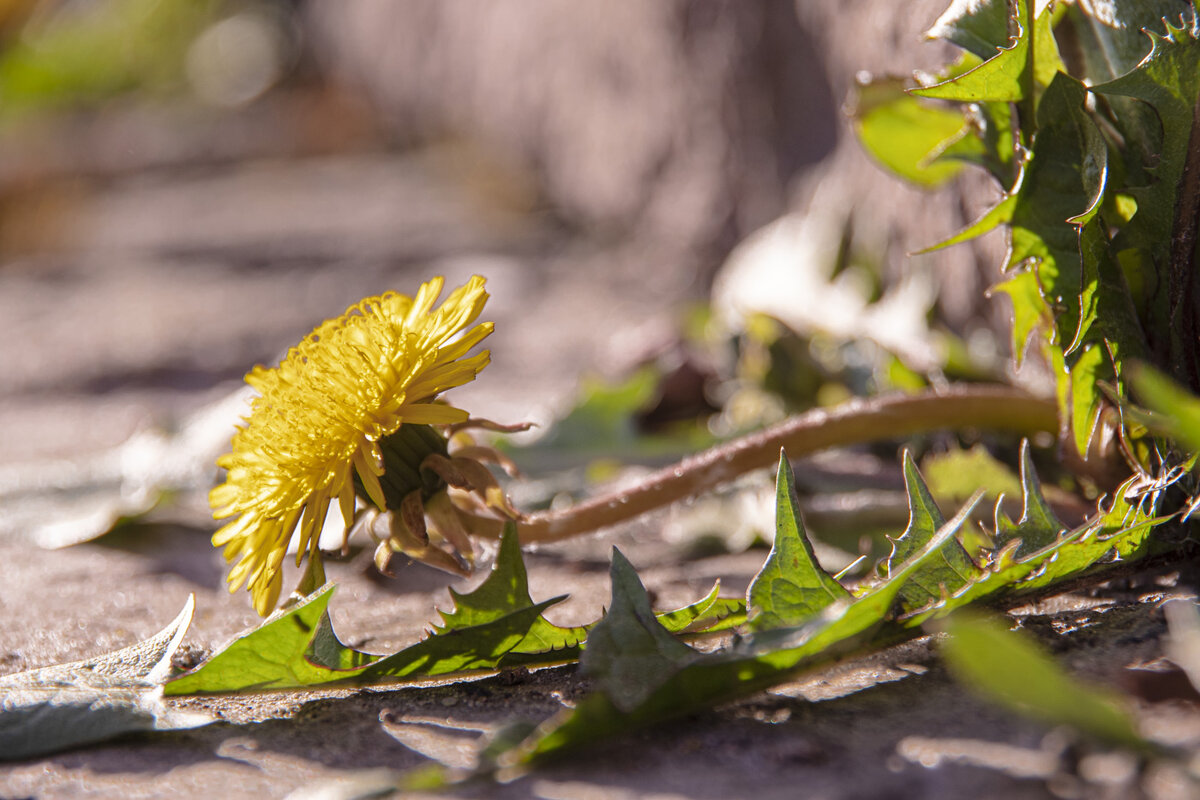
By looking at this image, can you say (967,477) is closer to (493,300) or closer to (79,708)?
(79,708)

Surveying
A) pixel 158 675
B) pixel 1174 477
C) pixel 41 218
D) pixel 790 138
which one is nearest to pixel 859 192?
pixel 790 138

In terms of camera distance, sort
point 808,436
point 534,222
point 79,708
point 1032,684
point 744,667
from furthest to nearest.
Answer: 1. point 534,222
2. point 808,436
3. point 79,708
4. point 744,667
5. point 1032,684

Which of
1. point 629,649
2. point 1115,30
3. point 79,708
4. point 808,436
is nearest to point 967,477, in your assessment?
point 808,436

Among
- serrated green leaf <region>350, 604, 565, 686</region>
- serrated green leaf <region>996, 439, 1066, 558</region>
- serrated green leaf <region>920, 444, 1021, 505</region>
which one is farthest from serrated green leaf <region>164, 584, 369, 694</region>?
serrated green leaf <region>920, 444, 1021, 505</region>

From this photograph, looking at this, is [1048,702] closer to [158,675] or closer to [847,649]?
[847,649]

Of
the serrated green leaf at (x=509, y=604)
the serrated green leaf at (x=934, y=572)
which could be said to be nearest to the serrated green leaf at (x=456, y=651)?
the serrated green leaf at (x=509, y=604)

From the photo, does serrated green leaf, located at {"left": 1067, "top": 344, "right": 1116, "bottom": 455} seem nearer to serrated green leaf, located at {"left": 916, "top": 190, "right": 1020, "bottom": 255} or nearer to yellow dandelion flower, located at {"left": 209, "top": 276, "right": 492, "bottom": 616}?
serrated green leaf, located at {"left": 916, "top": 190, "right": 1020, "bottom": 255}
